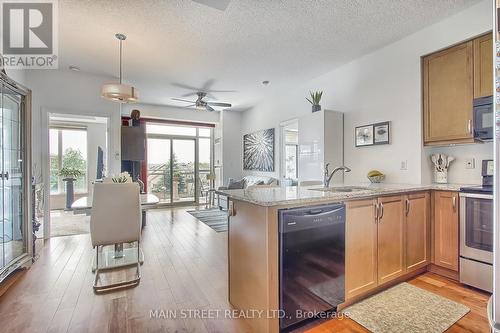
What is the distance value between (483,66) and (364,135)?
144cm

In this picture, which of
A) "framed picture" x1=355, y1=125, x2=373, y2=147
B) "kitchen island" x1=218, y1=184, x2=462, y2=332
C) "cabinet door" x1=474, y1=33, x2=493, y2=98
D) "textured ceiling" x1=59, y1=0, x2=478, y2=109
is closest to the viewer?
"kitchen island" x1=218, y1=184, x2=462, y2=332

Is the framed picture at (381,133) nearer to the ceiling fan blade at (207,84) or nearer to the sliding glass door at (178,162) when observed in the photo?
the ceiling fan blade at (207,84)

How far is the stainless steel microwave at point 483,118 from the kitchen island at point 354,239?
545mm

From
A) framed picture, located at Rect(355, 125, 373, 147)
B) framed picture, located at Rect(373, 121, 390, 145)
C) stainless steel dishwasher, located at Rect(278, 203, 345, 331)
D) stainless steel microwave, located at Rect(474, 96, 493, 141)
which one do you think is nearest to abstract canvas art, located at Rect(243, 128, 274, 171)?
framed picture, located at Rect(355, 125, 373, 147)

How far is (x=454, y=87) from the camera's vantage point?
2.62 meters

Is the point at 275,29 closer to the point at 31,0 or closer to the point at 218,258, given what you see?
the point at 31,0

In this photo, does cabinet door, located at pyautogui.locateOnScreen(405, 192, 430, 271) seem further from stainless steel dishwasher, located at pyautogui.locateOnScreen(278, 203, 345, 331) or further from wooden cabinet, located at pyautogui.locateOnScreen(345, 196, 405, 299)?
stainless steel dishwasher, located at pyautogui.locateOnScreen(278, 203, 345, 331)

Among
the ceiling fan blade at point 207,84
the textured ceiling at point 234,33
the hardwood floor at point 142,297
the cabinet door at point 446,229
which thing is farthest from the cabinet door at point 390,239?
the ceiling fan blade at point 207,84

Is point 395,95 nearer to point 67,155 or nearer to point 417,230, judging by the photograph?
point 417,230

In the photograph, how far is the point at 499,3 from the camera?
767 millimetres

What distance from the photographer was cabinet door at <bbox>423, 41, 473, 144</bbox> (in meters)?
2.52

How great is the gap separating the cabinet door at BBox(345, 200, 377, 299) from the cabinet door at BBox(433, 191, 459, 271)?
0.98 m

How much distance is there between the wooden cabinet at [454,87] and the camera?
7.88 ft

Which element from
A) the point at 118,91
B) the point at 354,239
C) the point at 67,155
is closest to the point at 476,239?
the point at 354,239
